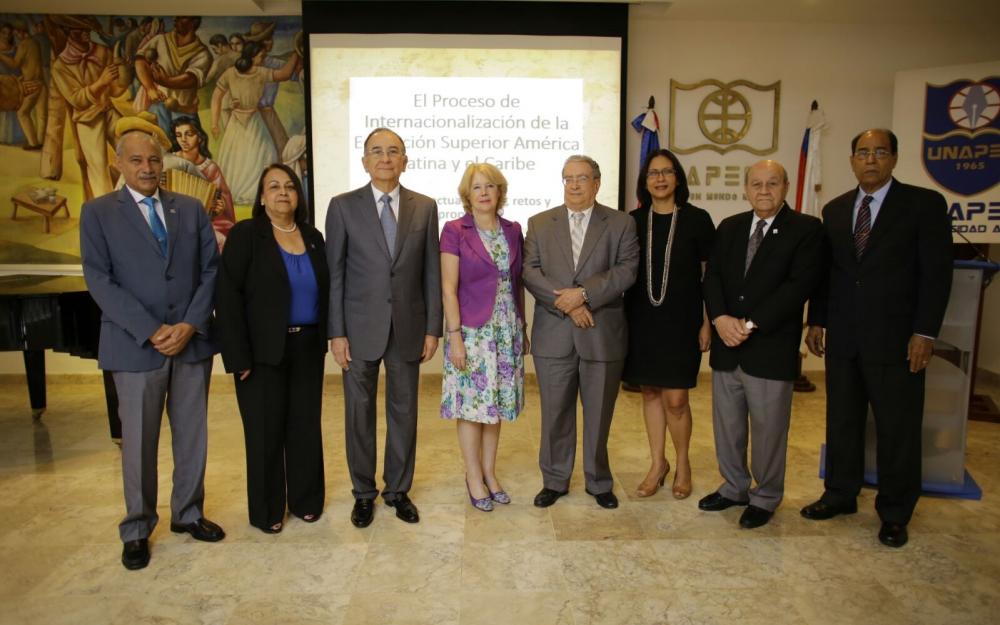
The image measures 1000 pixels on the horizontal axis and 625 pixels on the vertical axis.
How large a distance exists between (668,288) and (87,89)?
5395mm

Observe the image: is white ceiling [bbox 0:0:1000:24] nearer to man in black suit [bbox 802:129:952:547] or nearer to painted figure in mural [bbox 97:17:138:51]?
painted figure in mural [bbox 97:17:138:51]

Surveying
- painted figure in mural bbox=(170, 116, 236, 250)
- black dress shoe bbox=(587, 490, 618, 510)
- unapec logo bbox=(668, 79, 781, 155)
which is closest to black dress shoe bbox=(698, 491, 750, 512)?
black dress shoe bbox=(587, 490, 618, 510)

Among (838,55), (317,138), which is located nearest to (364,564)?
(317,138)

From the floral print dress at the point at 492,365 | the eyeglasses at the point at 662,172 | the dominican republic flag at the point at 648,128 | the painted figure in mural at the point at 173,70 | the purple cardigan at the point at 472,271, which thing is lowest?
the floral print dress at the point at 492,365

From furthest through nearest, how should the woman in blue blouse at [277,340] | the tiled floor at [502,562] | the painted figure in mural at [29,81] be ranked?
the painted figure in mural at [29,81] → the woman in blue blouse at [277,340] → the tiled floor at [502,562]

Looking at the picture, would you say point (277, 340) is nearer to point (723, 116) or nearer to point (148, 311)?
point (148, 311)

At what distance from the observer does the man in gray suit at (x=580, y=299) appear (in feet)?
10.2

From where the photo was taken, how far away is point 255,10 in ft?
18.5

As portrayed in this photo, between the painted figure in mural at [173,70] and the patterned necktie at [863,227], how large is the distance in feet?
17.3

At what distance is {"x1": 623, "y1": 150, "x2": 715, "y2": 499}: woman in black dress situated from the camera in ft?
10.5

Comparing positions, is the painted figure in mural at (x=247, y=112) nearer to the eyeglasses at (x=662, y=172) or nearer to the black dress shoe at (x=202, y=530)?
the black dress shoe at (x=202, y=530)

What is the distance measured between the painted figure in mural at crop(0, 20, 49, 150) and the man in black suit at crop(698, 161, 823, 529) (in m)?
5.82

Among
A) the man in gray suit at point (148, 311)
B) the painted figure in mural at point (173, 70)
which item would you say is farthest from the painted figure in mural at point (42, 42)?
the man in gray suit at point (148, 311)

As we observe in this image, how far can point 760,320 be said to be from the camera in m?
2.99
